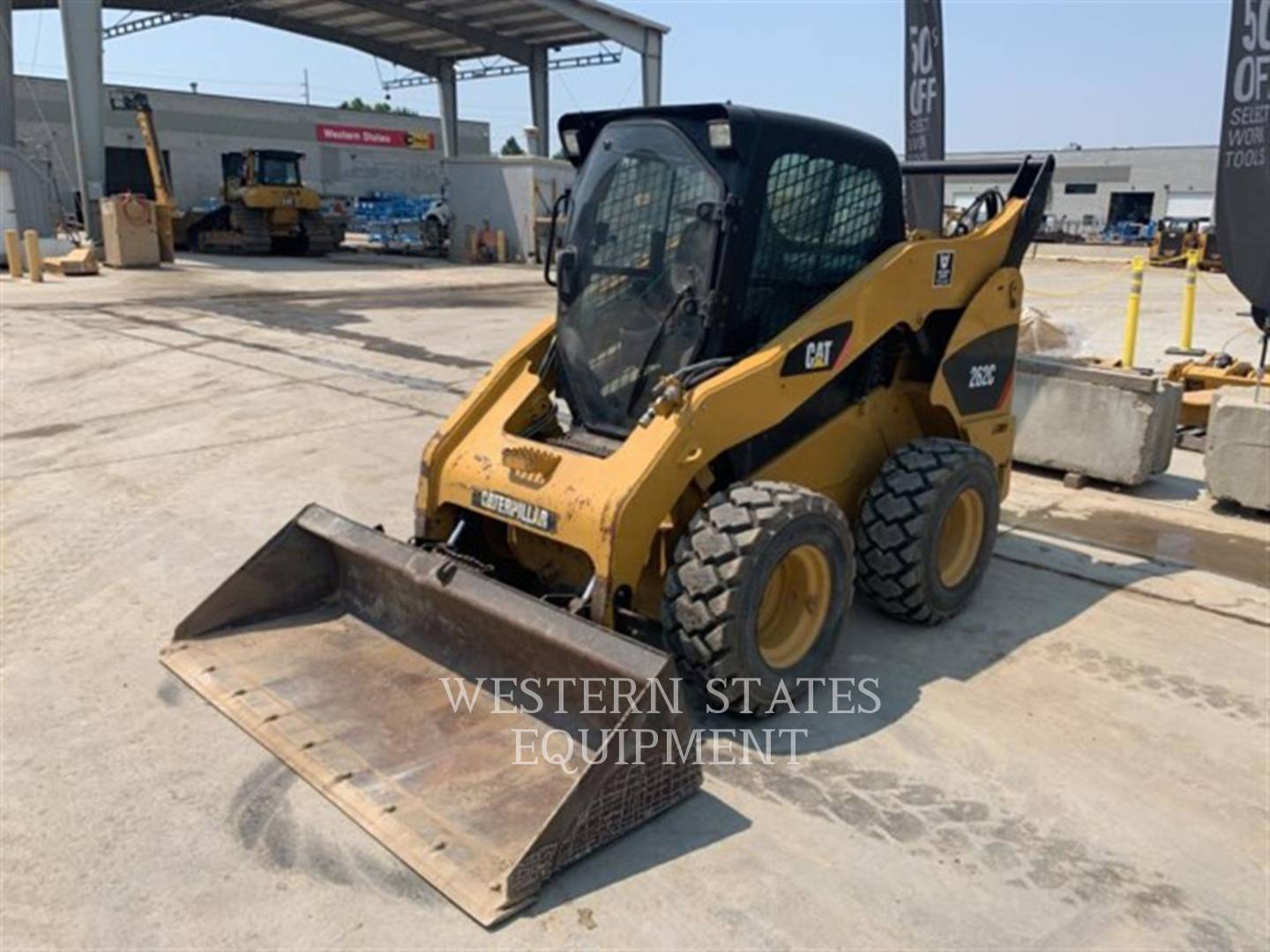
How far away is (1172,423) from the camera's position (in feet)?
23.2

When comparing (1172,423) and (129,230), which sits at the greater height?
(129,230)

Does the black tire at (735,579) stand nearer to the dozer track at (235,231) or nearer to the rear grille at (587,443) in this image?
the rear grille at (587,443)

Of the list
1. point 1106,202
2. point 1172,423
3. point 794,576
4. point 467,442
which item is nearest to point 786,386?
point 794,576

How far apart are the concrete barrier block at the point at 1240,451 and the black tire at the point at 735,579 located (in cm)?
401

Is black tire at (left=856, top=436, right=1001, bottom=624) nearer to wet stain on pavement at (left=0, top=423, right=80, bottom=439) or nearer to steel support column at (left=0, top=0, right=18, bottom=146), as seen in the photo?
wet stain on pavement at (left=0, top=423, right=80, bottom=439)

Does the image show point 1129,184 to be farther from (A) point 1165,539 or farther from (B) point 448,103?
(A) point 1165,539

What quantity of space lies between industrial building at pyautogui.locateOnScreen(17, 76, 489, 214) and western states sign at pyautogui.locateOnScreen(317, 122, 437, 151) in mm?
43

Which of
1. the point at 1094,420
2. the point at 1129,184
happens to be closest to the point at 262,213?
the point at 1094,420

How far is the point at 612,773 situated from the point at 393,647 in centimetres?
144

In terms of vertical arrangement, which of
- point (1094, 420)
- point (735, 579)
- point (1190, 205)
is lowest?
point (1094, 420)

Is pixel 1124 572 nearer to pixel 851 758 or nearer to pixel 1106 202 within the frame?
pixel 851 758

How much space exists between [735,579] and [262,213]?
27.4 m

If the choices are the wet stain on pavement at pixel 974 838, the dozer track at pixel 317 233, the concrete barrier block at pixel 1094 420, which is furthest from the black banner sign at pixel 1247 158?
the dozer track at pixel 317 233

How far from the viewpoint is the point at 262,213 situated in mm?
27750
